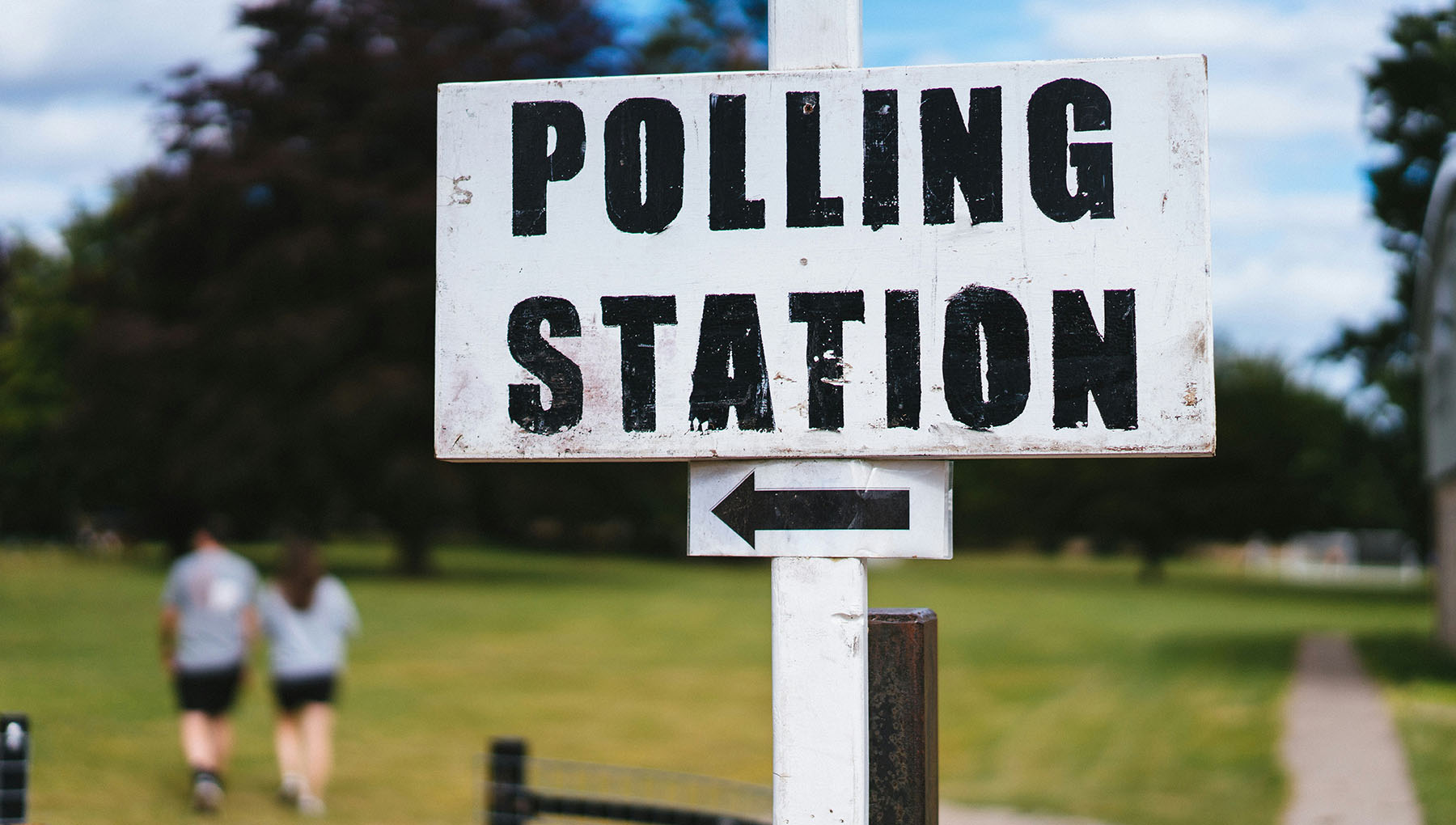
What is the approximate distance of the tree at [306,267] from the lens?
31.7 metres

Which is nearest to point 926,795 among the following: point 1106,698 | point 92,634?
point 1106,698

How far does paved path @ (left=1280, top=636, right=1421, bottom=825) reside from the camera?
912cm

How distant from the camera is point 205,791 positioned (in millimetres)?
8914

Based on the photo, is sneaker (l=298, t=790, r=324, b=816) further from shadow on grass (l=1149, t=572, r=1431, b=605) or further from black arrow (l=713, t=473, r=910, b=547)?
shadow on grass (l=1149, t=572, r=1431, b=605)

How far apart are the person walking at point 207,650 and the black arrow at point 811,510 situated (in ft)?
24.2

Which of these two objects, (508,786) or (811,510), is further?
(508,786)

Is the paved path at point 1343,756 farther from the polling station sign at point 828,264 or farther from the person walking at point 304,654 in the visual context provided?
the polling station sign at point 828,264

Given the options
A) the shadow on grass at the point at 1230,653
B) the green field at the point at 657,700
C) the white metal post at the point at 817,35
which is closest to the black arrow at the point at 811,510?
the white metal post at the point at 817,35

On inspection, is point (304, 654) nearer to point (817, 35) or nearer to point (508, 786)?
point (508, 786)

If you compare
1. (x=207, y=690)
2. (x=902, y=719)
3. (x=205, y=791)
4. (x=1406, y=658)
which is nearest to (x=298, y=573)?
(x=207, y=690)

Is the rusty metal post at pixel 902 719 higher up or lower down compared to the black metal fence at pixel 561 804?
higher up

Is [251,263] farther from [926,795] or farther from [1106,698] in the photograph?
[926,795]

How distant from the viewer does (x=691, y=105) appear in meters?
2.53

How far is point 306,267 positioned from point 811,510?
32.2 metres
